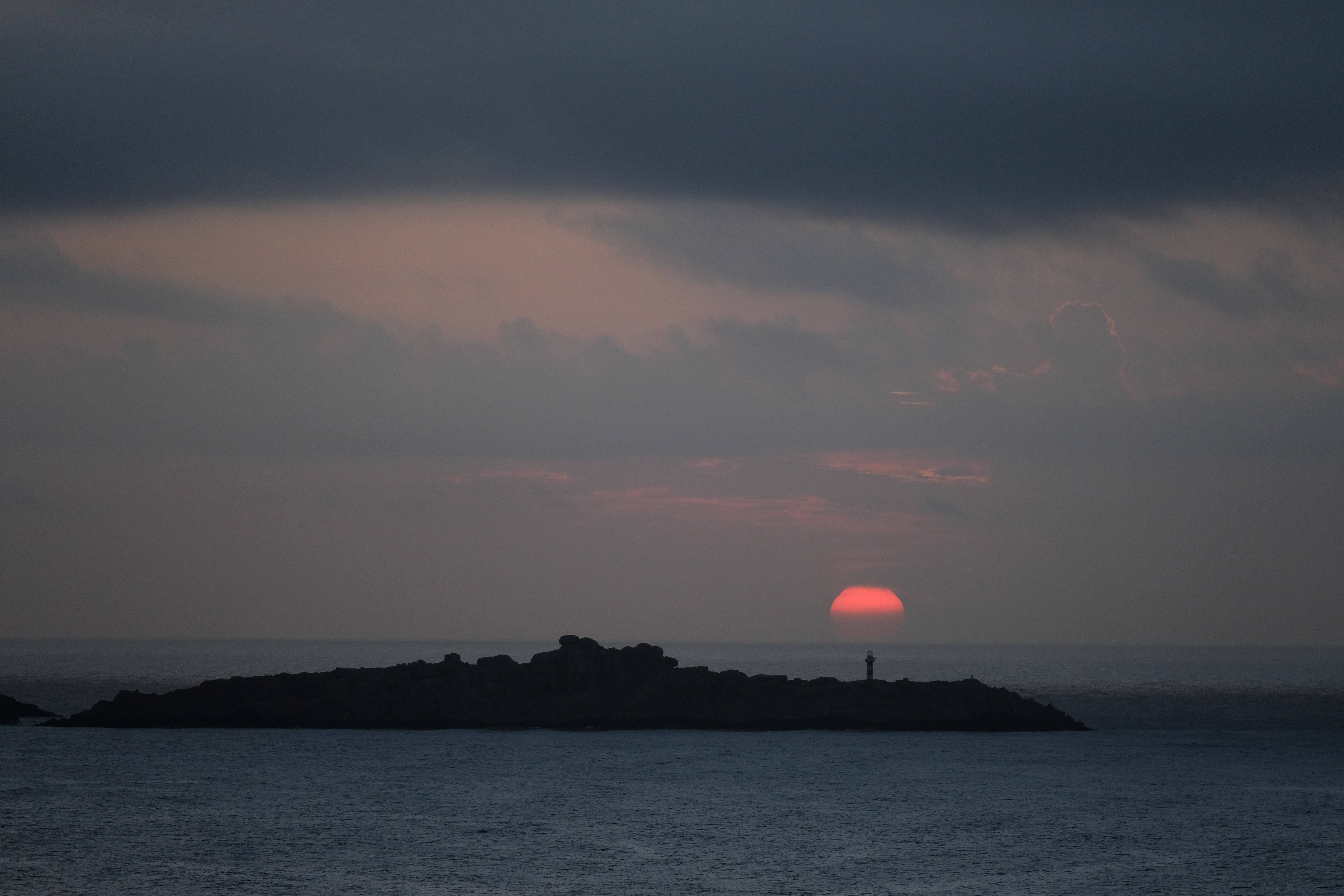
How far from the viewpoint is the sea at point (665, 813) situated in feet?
152

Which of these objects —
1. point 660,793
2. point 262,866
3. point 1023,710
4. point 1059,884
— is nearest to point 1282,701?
point 1023,710

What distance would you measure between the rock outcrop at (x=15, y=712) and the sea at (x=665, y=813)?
3671mm

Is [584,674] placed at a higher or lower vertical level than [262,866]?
higher

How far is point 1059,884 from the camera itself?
45969 mm

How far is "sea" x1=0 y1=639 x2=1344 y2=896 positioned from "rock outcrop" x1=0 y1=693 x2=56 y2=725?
145 inches

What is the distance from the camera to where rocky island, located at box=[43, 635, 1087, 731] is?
3866 inches

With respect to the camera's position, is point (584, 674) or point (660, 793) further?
point (584, 674)

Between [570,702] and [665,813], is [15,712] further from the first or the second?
[665,813]

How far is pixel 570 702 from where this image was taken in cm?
10081

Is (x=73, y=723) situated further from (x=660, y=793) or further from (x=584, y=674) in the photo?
(x=660, y=793)

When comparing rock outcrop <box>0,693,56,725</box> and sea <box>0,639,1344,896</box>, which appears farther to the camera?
rock outcrop <box>0,693,56,725</box>

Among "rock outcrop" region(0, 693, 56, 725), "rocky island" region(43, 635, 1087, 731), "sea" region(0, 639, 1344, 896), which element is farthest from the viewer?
"rock outcrop" region(0, 693, 56, 725)

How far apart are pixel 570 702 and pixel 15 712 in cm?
4343

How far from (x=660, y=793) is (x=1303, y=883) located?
102 ft
